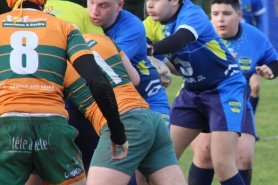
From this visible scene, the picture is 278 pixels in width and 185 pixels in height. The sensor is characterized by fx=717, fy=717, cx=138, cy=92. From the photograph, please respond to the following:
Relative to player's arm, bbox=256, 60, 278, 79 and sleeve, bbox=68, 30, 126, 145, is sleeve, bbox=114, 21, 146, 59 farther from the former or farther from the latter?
player's arm, bbox=256, 60, 278, 79

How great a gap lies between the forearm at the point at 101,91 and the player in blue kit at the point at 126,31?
0.83 metres

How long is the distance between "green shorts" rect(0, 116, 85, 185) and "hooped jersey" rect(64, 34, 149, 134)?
15.7 inches

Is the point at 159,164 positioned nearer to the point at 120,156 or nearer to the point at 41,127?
the point at 120,156

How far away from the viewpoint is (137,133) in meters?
3.96

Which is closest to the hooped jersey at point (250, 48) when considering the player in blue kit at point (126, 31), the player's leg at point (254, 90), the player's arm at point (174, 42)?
the player's arm at point (174, 42)

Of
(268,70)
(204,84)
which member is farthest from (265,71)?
(204,84)

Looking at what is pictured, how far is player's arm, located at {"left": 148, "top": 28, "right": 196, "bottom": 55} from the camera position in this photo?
4656 mm

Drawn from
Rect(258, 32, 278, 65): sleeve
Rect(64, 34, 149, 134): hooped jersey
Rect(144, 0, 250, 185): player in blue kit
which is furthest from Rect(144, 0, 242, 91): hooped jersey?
Rect(64, 34, 149, 134): hooped jersey

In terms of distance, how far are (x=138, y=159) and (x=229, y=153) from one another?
131 cm

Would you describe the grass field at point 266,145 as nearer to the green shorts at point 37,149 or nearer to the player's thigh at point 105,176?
the player's thigh at point 105,176

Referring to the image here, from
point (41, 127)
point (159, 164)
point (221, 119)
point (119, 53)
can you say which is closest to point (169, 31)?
point (221, 119)

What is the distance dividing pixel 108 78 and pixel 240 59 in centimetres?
202

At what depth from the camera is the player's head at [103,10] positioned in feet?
14.3

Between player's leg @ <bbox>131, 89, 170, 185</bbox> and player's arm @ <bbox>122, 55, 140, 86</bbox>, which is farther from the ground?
player's arm @ <bbox>122, 55, 140, 86</bbox>
